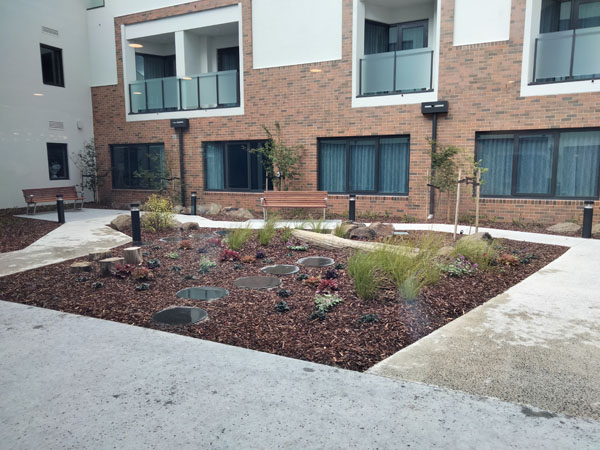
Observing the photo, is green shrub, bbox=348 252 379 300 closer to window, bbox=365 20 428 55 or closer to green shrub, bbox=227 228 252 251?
green shrub, bbox=227 228 252 251

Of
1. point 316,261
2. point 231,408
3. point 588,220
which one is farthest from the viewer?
point 588,220

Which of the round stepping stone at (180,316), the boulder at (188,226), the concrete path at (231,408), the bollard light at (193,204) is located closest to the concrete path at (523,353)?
the concrete path at (231,408)

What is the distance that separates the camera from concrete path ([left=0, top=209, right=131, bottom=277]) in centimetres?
690

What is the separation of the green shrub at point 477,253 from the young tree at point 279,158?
691cm

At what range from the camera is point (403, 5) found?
1254 cm

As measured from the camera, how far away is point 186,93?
14805mm

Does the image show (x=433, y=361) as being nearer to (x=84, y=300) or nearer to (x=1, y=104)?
(x=84, y=300)

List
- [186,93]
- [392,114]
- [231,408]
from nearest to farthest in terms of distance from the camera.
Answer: [231,408], [392,114], [186,93]

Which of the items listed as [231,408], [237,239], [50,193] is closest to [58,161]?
[50,193]

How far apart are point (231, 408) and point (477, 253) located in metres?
4.74

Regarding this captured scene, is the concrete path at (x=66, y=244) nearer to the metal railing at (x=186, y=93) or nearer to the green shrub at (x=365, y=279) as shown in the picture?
the green shrub at (x=365, y=279)

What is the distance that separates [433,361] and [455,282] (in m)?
2.40

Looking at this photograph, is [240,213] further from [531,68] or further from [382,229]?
[531,68]

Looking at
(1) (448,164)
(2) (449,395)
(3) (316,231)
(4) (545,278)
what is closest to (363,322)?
(2) (449,395)
